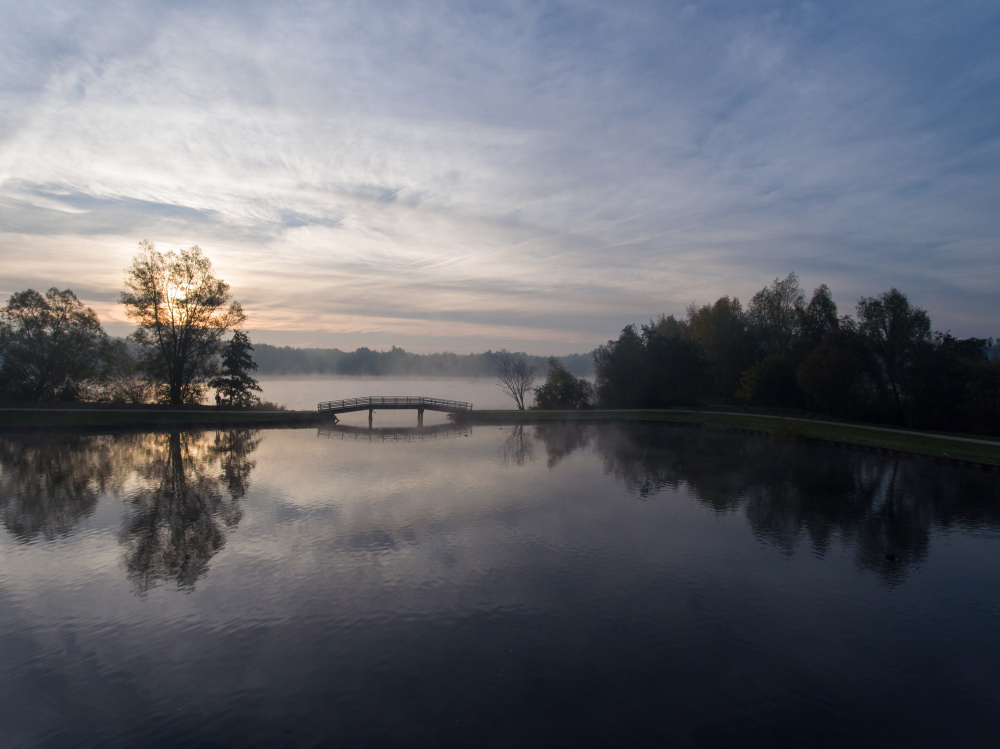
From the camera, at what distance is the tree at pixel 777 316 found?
55.3 meters

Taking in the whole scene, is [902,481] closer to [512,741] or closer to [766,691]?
[766,691]

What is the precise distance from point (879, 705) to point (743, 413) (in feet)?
142

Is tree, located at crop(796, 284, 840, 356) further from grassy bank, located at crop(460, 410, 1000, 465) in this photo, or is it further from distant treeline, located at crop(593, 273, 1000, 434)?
grassy bank, located at crop(460, 410, 1000, 465)

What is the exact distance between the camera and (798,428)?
115 feet

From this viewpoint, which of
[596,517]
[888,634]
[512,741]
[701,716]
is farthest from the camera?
[596,517]

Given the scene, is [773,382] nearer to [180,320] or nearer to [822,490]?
[822,490]

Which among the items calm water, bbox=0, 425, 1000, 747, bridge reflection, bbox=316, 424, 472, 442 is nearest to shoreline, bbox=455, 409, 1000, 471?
bridge reflection, bbox=316, 424, 472, 442

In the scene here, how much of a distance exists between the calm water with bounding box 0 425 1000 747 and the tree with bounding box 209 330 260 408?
26869mm

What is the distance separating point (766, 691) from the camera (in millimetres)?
7781

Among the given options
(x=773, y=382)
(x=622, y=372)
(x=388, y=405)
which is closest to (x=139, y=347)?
(x=388, y=405)

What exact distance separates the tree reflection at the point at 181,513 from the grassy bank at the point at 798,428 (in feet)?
83.6

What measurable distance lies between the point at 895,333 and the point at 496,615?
1675 inches

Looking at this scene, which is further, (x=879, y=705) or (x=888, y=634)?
(x=888, y=634)

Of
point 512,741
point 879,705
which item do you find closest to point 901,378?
point 879,705
